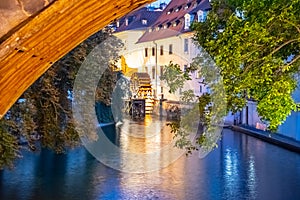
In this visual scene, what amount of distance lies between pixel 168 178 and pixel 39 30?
30.3 feet

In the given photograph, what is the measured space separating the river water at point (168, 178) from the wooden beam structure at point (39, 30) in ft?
24.6

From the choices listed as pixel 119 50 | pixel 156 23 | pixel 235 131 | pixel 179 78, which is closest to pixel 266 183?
pixel 119 50

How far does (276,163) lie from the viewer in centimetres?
1157

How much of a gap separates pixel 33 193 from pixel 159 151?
5428 mm

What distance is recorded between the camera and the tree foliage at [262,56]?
12.2 ft

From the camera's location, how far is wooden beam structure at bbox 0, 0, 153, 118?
549 mm

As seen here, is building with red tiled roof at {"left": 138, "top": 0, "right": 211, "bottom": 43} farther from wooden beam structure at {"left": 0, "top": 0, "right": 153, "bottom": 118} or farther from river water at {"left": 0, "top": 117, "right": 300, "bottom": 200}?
wooden beam structure at {"left": 0, "top": 0, "right": 153, "bottom": 118}

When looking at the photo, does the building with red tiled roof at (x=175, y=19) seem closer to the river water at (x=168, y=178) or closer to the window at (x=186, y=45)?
the window at (x=186, y=45)

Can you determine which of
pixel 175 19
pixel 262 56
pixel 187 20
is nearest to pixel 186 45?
pixel 187 20

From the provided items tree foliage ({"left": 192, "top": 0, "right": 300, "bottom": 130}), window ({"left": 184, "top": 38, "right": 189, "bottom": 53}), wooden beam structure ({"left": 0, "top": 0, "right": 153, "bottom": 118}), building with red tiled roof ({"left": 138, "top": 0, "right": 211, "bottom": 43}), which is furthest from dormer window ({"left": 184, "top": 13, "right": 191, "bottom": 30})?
wooden beam structure ({"left": 0, "top": 0, "right": 153, "bottom": 118})

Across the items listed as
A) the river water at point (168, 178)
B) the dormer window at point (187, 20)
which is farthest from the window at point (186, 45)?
the river water at point (168, 178)

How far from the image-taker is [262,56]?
154 inches

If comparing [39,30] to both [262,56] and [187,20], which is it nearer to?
[262,56]

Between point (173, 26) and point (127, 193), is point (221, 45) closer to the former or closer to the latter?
point (127, 193)
